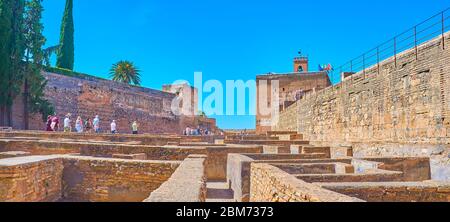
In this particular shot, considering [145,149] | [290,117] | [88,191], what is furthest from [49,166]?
[290,117]

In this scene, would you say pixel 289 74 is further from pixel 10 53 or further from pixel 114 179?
pixel 114 179

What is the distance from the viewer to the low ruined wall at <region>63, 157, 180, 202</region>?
666cm

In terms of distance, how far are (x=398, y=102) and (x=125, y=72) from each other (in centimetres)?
4649

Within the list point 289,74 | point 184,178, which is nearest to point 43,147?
point 184,178

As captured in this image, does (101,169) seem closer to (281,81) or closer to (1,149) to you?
(1,149)

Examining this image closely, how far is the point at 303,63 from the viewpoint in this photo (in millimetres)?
50656

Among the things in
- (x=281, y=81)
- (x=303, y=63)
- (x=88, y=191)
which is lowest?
(x=88, y=191)

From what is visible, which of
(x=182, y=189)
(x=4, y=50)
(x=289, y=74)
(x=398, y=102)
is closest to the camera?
(x=182, y=189)

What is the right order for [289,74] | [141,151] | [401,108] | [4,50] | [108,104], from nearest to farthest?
[141,151] < [401,108] < [4,50] < [108,104] < [289,74]

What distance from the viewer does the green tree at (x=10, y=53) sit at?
874 inches

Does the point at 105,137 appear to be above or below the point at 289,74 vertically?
below

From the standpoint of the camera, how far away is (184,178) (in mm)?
5055
